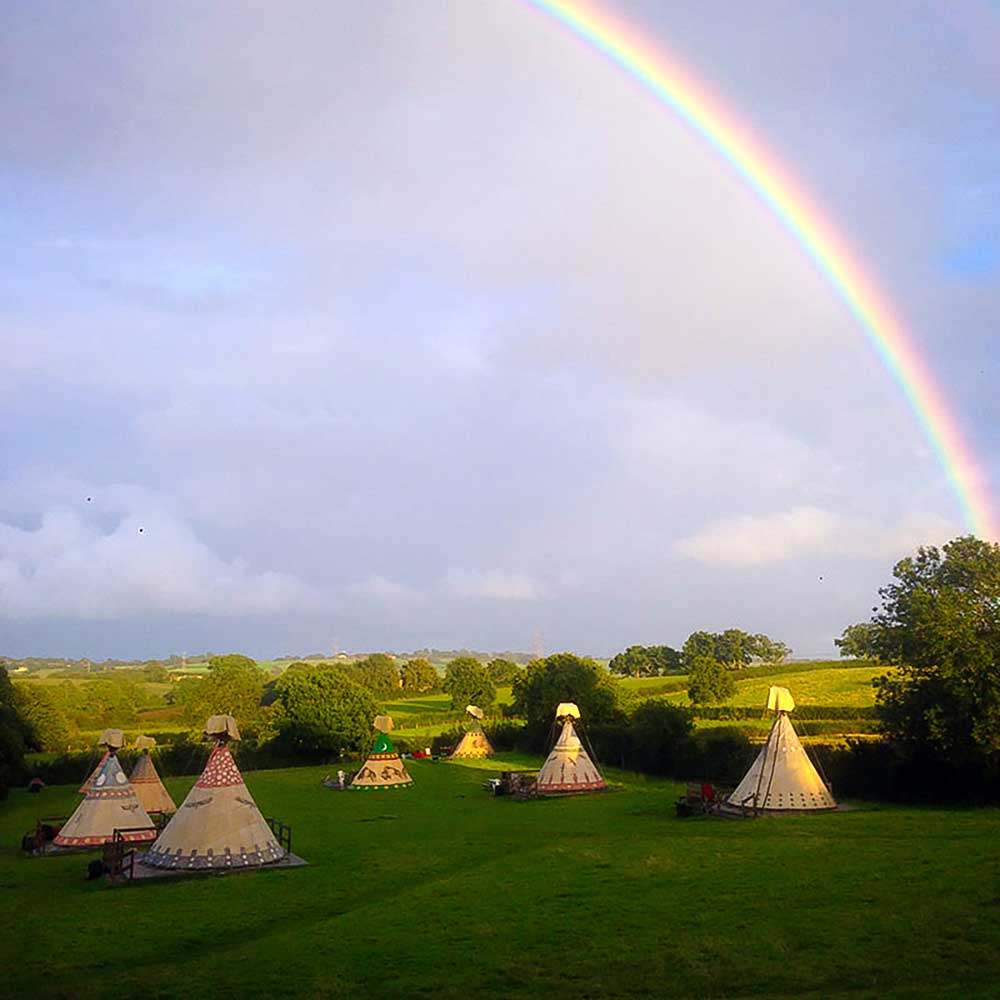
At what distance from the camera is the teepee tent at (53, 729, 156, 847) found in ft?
99.7

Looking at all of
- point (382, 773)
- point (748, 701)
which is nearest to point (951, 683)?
point (382, 773)

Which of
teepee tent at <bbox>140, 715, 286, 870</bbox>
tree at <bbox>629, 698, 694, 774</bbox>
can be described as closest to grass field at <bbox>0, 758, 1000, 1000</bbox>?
teepee tent at <bbox>140, 715, 286, 870</bbox>

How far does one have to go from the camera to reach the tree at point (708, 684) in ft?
252

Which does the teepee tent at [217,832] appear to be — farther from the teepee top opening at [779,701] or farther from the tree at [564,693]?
the tree at [564,693]

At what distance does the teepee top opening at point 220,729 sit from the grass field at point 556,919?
14.1 feet

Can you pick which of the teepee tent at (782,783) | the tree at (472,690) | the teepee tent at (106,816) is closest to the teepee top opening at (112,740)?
the teepee tent at (106,816)

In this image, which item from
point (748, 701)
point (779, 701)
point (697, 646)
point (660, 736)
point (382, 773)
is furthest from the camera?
point (697, 646)

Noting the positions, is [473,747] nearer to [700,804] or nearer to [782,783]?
[700,804]

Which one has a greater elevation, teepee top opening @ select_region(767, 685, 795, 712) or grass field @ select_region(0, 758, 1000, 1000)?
teepee top opening @ select_region(767, 685, 795, 712)

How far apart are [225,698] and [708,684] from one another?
45.7 m

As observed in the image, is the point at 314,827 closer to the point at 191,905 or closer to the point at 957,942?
the point at 191,905

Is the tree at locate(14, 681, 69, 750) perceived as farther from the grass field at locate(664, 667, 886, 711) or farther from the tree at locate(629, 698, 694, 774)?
the grass field at locate(664, 667, 886, 711)

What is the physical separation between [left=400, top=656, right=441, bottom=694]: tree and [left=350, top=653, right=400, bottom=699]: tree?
237 cm

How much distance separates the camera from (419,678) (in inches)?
5610
